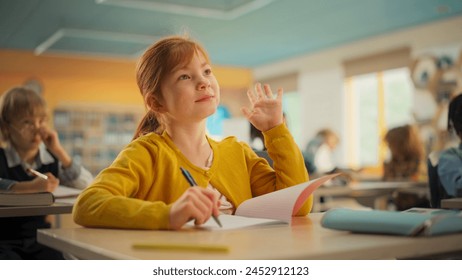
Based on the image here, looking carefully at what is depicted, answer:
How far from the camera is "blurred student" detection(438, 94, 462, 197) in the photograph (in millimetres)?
1985

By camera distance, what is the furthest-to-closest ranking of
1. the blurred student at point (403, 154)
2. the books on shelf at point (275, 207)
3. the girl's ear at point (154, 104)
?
the blurred student at point (403, 154), the girl's ear at point (154, 104), the books on shelf at point (275, 207)

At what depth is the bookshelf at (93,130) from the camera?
759cm

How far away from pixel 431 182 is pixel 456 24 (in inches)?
141

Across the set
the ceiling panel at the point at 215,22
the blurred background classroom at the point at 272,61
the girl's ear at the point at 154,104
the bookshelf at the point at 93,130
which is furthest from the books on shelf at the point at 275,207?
the bookshelf at the point at 93,130

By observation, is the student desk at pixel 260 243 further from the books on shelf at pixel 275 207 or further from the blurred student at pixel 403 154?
the blurred student at pixel 403 154

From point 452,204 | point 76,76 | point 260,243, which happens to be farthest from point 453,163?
point 76,76

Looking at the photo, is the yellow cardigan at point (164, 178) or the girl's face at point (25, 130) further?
the girl's face at point (25, 130)

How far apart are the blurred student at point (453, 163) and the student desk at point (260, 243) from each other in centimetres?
130

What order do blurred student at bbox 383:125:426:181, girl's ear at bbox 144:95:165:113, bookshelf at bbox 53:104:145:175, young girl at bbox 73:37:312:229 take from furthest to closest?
bookshelf at bbox 53:104:145:175, blurred student at bbox 383:125:426:181, girl's ear at bbox 144:95:165:113, young girl at bbox 73:37:312:229

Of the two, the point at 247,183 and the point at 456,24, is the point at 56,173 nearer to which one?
the point at 247,183

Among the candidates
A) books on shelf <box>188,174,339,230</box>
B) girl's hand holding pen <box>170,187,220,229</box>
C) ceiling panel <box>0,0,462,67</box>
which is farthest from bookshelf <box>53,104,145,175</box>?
girl's hand holding pen <box>170,187,220,229</box>

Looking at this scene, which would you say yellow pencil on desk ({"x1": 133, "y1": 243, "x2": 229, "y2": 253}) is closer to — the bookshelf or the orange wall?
the bookshelf

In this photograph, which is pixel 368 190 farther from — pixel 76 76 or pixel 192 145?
pixel 76 76

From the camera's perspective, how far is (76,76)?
8062 mm
